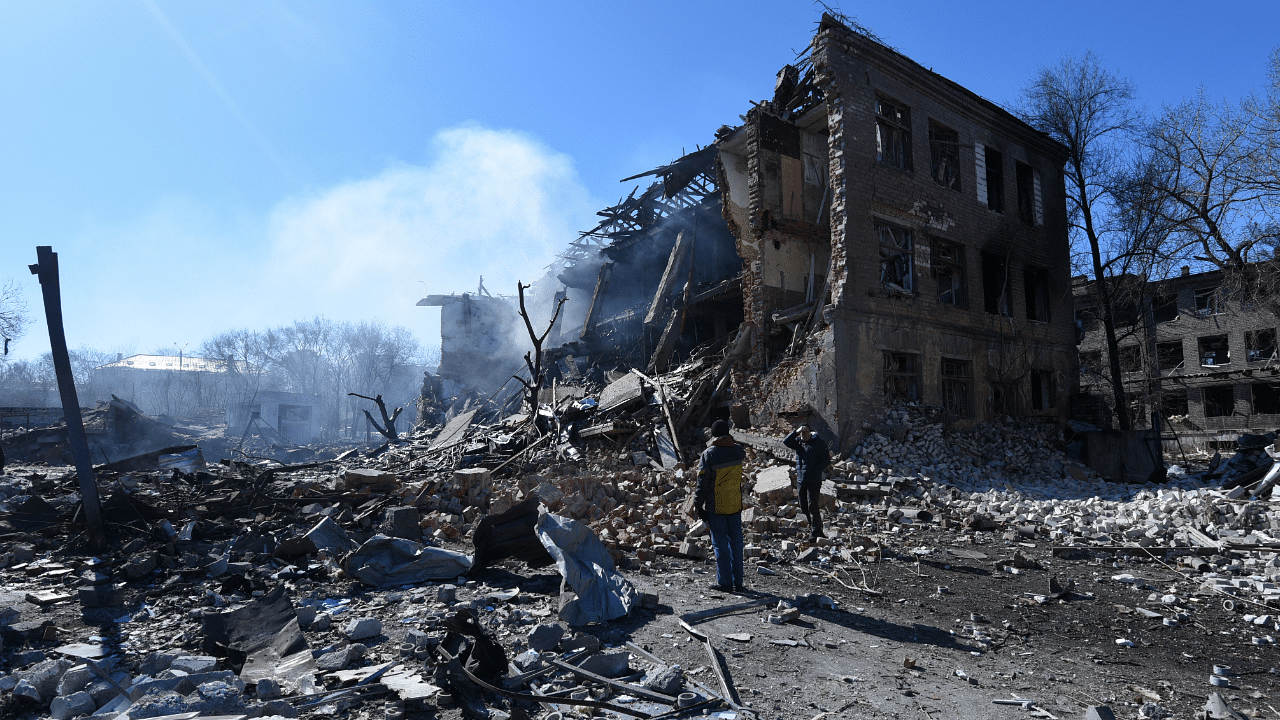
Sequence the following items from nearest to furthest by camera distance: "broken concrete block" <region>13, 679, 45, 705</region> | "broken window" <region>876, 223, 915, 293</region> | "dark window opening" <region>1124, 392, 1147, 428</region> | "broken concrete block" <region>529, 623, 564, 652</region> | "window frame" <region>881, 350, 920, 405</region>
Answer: "broken concrete block" <region>13, 679, 45, 705</region> → "broken concrete block" <region>529, 623, 564, 652</region> → "window frame" <region>881, 350, 920, 405</region> → "broken window" <region>876, 223, 915, 293</region> → "dark window opening" <region>1124, 392, 1147, 428</region>

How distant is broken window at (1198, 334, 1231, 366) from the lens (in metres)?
31.2

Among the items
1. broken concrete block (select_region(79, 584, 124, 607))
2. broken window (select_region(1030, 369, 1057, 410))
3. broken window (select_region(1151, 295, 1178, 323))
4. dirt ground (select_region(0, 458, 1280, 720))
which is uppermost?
broken window (select_region(1151, 295, 1178, 323))

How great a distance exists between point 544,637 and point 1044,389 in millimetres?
18005

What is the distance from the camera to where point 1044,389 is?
697 inches

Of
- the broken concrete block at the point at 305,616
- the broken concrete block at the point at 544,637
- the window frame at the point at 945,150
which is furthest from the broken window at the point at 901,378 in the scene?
the broken concrete block at the point at 305,616

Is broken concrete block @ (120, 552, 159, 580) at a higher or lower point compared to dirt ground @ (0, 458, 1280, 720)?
higher

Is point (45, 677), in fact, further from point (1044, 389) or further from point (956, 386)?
point (1044, 389)

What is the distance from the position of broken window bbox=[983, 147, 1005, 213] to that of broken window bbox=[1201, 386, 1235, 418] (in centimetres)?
2343

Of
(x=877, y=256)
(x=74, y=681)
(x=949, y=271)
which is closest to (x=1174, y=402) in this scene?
(x=949, y=271)

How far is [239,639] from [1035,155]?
850 inches

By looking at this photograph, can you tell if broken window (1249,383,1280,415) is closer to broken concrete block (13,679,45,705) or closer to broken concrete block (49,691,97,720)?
broken concrete block (49,691,97,720)

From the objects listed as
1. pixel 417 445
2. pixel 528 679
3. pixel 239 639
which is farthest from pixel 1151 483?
pixel 417 445

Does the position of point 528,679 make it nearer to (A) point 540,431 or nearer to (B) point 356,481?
(B) point 356,481

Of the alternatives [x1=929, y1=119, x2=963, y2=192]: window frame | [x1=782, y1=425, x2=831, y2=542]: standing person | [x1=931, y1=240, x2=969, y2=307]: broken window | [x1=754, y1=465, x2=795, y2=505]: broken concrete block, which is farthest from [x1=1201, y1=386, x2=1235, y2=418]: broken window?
[x1=782, y1=425, x2=831, y2=542]: standing person
